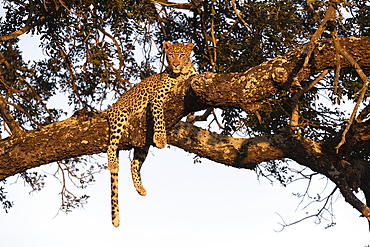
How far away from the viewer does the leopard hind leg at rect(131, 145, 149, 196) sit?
23.3 feet

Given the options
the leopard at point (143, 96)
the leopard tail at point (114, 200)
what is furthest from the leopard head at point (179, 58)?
the leopard tail at point (114, 200)

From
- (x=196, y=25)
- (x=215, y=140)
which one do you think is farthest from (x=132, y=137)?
(x=196, y=25)

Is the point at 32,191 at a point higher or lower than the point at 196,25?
lower

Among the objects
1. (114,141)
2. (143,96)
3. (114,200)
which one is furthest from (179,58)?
(114,200)

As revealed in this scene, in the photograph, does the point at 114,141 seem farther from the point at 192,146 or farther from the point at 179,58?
the point at 179,58

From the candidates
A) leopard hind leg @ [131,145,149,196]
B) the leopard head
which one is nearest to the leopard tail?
leopard hind leg @ [131,145,149,196]

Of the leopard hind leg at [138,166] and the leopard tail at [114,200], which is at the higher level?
the leopard hind leg at [138,166]

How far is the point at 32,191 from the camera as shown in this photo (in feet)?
29.9

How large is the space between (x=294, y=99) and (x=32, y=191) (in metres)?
5.61

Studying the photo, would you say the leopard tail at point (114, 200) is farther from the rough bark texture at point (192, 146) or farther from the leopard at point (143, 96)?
the rough bark texture at point (192, 146)

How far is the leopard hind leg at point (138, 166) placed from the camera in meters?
7.10

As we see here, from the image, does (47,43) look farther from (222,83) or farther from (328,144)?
(328,144)

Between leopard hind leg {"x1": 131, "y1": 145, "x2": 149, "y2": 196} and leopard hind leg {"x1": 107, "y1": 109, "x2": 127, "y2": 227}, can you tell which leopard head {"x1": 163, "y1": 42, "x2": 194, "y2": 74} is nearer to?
leopard hind leg {"x1": 107, "y1": 109, "x2": 127, "y2": 227}

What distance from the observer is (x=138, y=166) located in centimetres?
714
